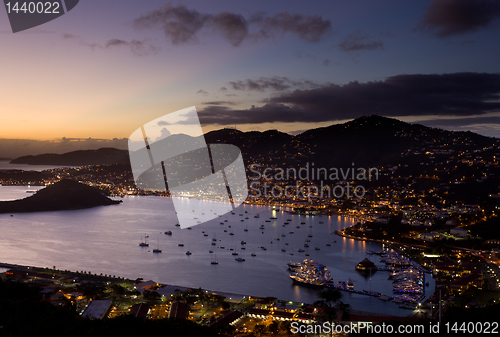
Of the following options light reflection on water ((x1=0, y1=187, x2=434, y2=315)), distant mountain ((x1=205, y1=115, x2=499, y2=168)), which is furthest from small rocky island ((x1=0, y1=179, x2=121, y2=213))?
distant mountain ((x1=205, y1=115, x2=499, y2=168))

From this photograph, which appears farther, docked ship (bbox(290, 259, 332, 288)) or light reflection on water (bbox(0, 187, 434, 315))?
light reflection on water (bbox(0, 187, 434, 315))

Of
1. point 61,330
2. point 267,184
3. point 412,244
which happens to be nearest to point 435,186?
point 412,244

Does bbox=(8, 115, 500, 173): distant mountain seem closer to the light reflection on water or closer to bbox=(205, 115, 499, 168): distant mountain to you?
bbox=(205, 115, 499, 168): distant mountain

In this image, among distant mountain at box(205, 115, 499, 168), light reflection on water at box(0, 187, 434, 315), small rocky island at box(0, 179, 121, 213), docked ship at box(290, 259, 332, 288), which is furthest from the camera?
distant mountain at box(205, 115, 499, 168)

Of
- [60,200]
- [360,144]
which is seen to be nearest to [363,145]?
[360,144]

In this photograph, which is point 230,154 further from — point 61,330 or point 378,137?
point 61,330
